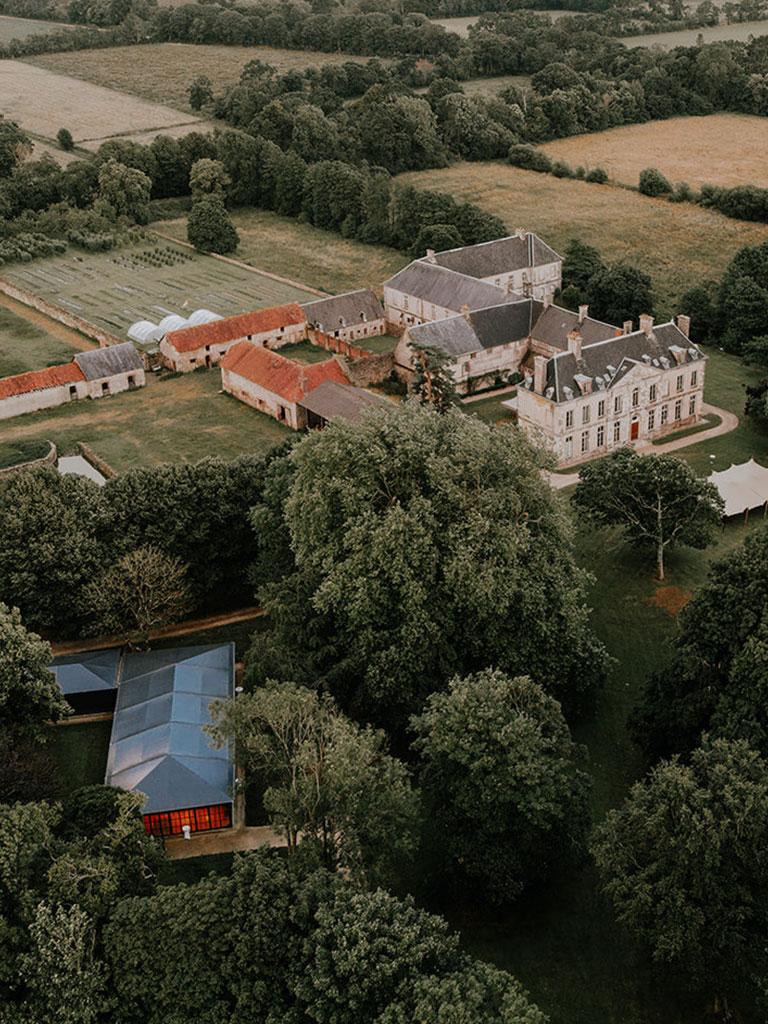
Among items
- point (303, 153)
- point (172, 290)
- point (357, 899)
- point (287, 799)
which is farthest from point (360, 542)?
point (303, 153)

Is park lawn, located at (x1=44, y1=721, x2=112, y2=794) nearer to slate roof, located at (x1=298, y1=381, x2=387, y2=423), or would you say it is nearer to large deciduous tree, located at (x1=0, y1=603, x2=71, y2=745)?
large deciduous tree, located at (x1=0, y1=603, x2=71, y2=745)

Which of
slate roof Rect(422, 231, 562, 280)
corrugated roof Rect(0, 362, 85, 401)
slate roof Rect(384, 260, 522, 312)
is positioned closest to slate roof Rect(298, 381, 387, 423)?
slate roof Rect(384, 260, 522, 312)

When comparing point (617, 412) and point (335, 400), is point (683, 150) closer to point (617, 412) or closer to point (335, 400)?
point (617, 412)

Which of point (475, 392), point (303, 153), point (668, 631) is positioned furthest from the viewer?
point (303, 153)

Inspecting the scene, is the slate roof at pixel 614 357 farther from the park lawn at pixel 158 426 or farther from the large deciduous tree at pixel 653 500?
the park lawn at pixel 158 426

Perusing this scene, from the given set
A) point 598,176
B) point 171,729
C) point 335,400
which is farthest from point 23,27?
point 171,729

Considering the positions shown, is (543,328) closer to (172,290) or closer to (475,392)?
(475,392)
